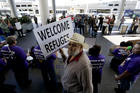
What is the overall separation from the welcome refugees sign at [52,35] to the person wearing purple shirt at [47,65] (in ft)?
1.48

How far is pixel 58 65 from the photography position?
3568mm

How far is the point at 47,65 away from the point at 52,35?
0.89 metres

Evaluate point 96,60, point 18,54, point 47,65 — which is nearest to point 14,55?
point 18,54

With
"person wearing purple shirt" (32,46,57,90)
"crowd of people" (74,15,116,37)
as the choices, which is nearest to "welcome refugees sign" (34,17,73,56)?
"person wearing purple shirt" (32,46,57,90)

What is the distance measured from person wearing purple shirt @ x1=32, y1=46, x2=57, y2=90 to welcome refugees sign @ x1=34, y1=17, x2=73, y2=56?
450 mm

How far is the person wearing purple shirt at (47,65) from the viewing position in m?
1.94

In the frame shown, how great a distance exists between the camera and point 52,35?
1453mm

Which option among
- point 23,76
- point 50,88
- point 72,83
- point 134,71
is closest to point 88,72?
point 72,83

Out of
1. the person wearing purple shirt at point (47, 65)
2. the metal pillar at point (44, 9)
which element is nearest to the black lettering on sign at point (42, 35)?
the person wearing purple shirt at point (47, 65)

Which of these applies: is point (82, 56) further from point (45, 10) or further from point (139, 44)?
point (45, 10)

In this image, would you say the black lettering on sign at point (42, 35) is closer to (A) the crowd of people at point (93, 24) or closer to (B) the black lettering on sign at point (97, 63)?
→ (B) the black lettering on sign at point (97, 63)

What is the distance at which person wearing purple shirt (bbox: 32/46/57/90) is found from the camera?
6.36 feet

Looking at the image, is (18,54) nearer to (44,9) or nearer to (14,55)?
(14,55)

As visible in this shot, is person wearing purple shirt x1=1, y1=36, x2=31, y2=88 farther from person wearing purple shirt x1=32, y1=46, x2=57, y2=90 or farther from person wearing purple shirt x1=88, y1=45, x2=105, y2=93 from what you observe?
person wearing purple shirt x1=88, y1=45, x2=105, y2=93
